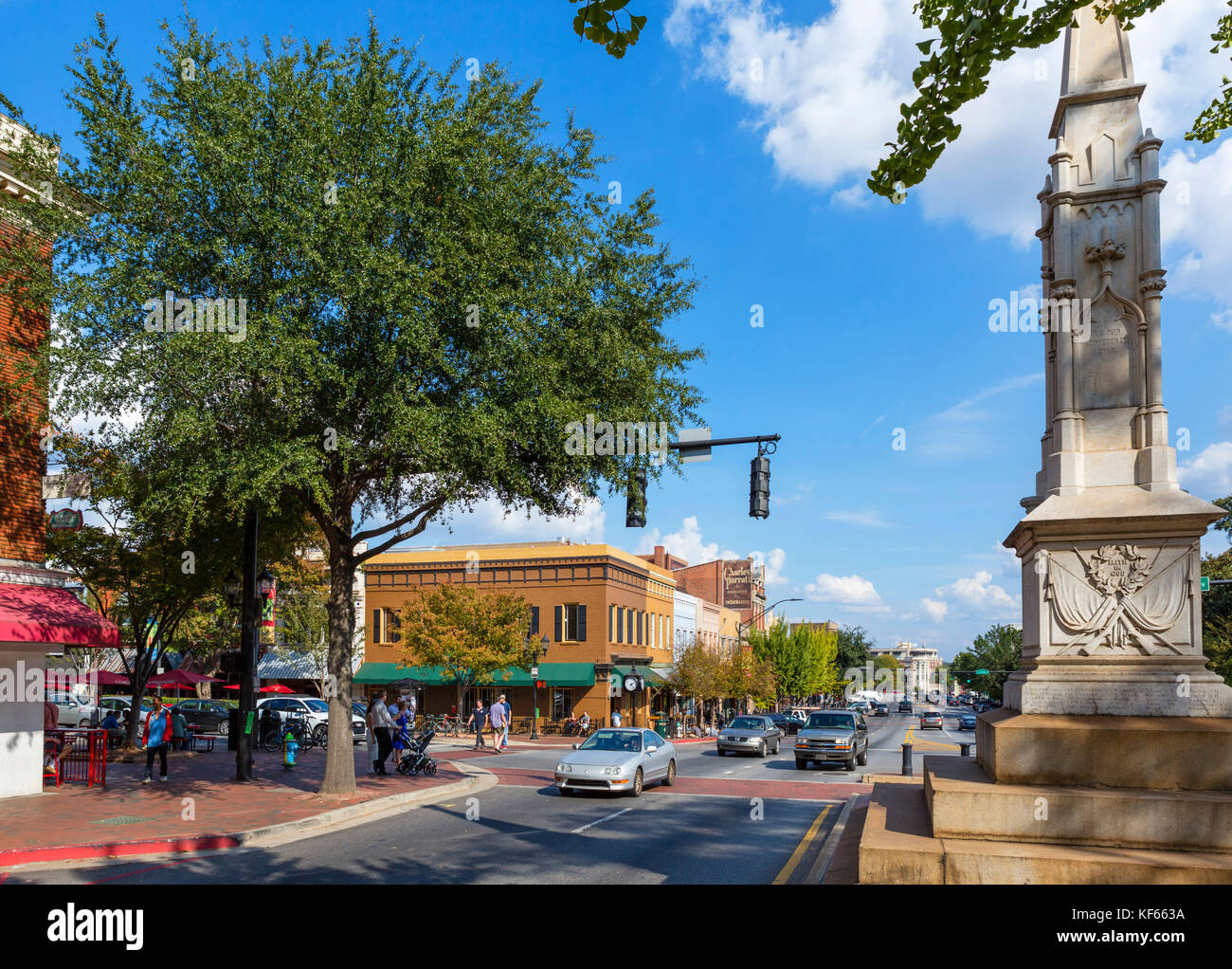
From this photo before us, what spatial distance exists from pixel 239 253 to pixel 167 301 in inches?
52.9

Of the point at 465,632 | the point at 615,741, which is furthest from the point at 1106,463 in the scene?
the point at 465,632

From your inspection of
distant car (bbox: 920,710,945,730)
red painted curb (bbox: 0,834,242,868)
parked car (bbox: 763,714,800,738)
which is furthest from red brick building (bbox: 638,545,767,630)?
red painted curb (bbox: 0,834,242,868)

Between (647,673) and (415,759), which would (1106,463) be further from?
(647,673)

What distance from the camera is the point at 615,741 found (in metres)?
20.2

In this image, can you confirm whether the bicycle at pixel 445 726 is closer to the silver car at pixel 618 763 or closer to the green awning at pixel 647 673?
the green awning at pixel 647 673

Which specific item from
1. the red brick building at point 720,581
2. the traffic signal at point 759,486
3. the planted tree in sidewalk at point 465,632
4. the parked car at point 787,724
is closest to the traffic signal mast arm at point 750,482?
the traffic signal at point 759,486

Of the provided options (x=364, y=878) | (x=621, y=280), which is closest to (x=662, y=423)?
(x=621, y=280)

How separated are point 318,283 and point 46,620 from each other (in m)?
7.78

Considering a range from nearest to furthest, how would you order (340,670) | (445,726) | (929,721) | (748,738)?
(340,670) → (748,738) → (445,726) → (929,721)

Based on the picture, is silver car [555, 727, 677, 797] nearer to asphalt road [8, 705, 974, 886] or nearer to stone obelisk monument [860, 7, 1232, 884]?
asphalt road [8, 705, 974, 886]

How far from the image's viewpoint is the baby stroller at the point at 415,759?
21469mm

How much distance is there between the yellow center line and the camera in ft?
33.7

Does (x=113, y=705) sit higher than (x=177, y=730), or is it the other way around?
(x=177, y=730)
